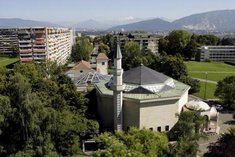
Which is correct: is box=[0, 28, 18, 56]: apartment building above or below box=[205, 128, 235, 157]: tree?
above

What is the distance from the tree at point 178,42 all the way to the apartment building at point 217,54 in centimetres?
998

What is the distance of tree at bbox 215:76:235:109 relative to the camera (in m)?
60.2

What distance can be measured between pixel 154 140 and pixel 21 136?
54.4 ft

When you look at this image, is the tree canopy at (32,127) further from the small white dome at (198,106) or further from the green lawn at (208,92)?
the green lawn at (208,92)

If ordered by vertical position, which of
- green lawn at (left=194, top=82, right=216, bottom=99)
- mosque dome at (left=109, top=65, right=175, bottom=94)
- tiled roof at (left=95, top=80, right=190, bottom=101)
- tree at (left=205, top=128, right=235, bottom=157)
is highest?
mosque dome at (left=109, top=65, right=175, bottom=94)

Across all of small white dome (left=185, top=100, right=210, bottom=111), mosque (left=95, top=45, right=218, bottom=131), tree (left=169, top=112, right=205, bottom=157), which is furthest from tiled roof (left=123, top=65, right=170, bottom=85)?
tree (left=169, top=112, right=205, bottom=157)

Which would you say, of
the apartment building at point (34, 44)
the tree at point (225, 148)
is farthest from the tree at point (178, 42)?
the tree at point (225, 148)

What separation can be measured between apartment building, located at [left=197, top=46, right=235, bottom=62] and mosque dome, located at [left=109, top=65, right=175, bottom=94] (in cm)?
10638

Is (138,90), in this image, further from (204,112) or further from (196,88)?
(196,88)

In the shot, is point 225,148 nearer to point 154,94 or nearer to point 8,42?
point 154,94

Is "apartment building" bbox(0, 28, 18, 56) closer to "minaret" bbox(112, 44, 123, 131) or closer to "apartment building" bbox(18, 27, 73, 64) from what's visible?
"apartment building" bbox(18, 27, 73, 64)

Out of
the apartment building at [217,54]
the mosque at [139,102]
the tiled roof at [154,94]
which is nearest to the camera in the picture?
the mosque at [139,102]

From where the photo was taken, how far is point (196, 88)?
77.0 meters

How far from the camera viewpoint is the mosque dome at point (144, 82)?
156 feet
